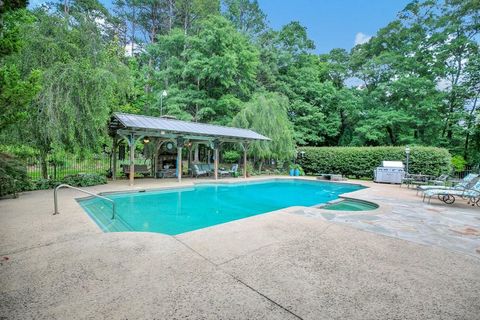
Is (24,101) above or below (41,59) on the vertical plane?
below

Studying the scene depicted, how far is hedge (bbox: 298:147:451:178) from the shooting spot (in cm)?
1412

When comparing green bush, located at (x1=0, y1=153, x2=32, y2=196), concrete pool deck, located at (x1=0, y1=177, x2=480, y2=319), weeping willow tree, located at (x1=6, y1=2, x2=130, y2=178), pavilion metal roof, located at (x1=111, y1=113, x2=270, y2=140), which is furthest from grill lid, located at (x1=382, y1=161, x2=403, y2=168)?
green bush, located at (x1=0, y1=153, x2=32, y2=196)

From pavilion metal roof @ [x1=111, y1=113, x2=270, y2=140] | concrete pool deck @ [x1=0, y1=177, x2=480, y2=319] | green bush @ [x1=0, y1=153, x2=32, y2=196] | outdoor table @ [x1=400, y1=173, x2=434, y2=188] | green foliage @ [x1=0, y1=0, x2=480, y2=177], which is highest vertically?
green foliage @ [x1=0, y1=0, x2=480, y2=177]

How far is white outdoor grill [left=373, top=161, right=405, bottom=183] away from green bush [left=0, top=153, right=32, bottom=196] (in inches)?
647

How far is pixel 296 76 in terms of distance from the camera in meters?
24.2

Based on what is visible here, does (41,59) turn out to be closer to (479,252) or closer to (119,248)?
(119,248)

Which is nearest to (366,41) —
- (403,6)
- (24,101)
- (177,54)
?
(403,6)

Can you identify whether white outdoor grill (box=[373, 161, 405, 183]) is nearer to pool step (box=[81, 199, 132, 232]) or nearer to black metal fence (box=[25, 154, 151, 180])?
pool step (box=[81, 199, 132, 232])

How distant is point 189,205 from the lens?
831 centimetres

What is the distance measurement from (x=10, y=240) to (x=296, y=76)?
2431cm

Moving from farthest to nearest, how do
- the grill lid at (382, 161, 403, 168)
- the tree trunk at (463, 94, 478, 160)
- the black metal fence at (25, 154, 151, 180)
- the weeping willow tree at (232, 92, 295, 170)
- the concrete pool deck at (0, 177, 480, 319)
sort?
the tree trunk at (463, 94, 478, 160), the weeping willow tree at (232, 92, 295, 170), the grill lid at (382, 161, 403, 168), the black metal fence at (25, 154, 151, 180), the concrete pool deck at (0, 177, 480, 319)

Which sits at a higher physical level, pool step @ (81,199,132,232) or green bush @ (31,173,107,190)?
green bush @ (31,173,107,190)

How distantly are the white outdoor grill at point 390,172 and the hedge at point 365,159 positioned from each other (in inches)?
47.2

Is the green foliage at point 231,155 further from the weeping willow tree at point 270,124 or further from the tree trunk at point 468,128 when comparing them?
the tree trunk at point 468,128
